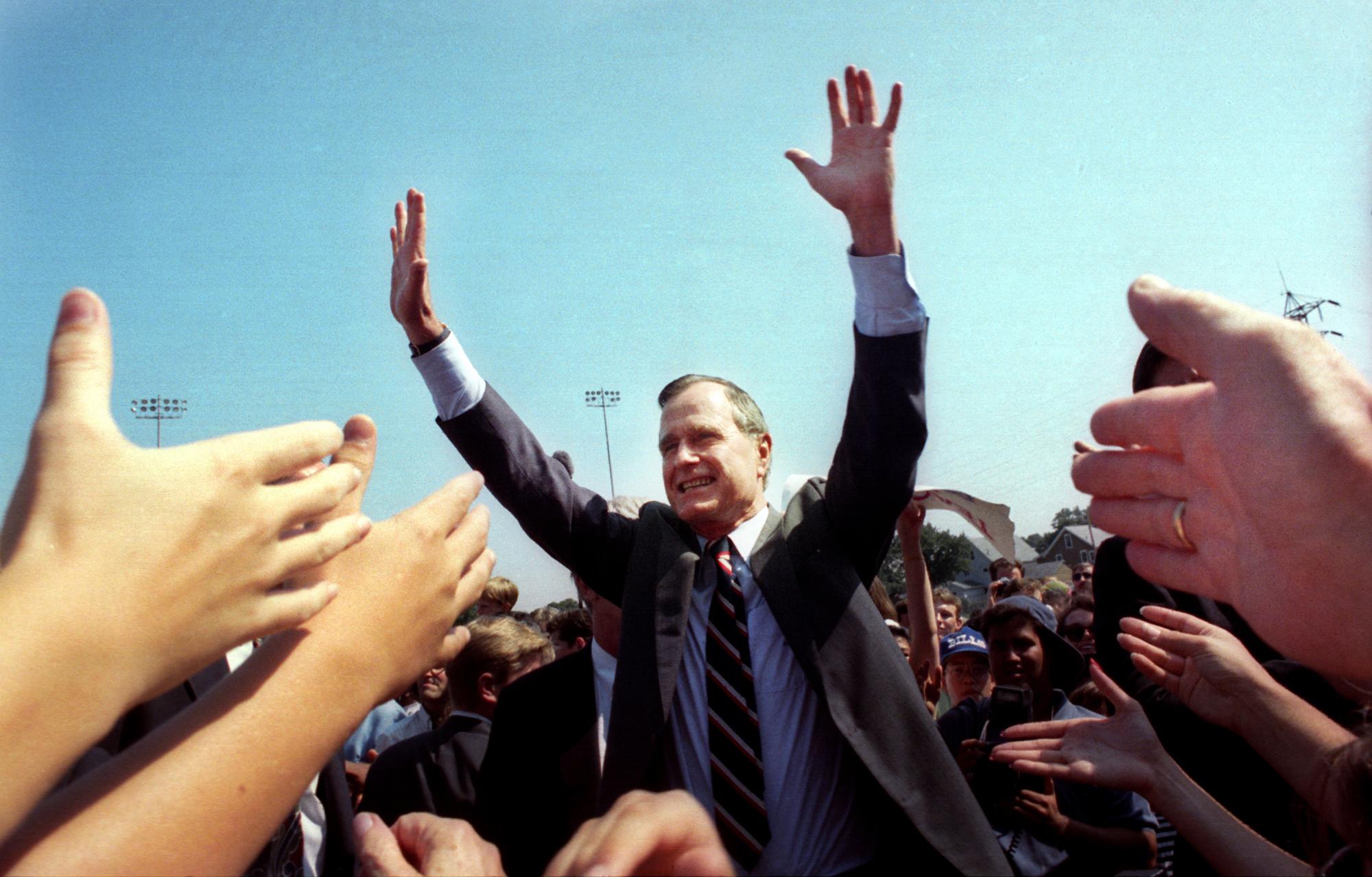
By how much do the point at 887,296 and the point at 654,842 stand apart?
1.98 metres

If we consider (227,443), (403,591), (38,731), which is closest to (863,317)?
(403,591)

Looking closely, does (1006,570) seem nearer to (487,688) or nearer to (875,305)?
(487,688)

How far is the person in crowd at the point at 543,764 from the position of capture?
2953 mm

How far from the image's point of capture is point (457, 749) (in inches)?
149

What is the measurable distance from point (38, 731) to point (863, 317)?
218 cm

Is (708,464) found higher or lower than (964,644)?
higher

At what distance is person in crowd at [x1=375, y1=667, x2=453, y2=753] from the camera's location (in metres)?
5.83

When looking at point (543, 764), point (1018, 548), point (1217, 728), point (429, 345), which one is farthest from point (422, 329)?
point (1018, 548)

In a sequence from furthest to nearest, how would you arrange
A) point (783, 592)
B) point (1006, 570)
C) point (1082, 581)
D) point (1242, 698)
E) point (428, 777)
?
point (1006, 570) → point (1082, 581) → point (428, 777) → point (783, 592) → point (1242, 698)

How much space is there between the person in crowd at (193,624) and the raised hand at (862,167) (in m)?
1.88

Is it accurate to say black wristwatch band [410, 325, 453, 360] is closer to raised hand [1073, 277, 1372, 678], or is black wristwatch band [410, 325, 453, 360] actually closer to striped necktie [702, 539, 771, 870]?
striped necktie [702, 539, 771, 870]

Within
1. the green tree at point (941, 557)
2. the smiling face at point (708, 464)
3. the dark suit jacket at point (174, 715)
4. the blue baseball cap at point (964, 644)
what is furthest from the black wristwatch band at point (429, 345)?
the green tree at point (941, 557)

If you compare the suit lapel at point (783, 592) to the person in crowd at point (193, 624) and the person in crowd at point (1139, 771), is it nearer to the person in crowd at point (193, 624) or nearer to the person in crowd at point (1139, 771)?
the person in crowd at point (1139, 771)

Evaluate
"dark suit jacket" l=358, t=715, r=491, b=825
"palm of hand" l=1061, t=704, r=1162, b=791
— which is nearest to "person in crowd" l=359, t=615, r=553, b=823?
"dark suit jacket" l=358, t=715, r=491, b=825
